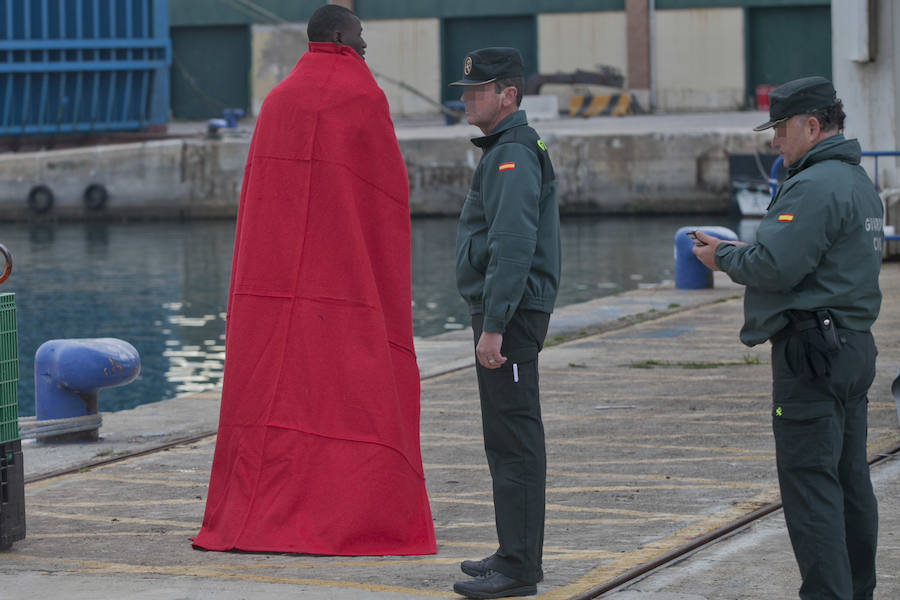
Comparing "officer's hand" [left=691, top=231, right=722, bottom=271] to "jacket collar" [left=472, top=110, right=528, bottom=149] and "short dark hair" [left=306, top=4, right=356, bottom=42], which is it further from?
"short dark hair" [left=306, top=4, right=356, bottom=42]

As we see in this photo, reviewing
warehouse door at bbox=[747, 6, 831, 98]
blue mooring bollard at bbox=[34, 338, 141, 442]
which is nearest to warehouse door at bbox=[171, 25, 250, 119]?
warehouse door at bbox=[747, 6, 831, 98]

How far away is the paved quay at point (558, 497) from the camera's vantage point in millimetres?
5625

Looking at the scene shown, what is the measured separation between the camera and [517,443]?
216 inches

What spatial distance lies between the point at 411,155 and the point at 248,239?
29.5 m

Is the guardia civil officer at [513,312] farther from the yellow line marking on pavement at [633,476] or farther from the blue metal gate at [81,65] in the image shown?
the blue metal gate at [81,65]

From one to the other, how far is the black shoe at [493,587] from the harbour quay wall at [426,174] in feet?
95.3

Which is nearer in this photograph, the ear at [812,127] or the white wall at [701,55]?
the ear at [812,127]

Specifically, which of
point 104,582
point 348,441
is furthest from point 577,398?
point 104,582

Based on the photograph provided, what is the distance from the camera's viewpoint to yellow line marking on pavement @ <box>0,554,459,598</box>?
18.1 ft

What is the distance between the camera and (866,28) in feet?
60.0

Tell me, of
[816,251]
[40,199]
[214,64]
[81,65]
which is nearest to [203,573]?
[816,251]

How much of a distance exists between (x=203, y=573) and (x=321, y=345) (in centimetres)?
101

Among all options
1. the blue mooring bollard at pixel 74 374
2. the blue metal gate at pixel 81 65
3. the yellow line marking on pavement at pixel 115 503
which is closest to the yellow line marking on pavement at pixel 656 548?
the yellow line marking on pavement at pixel 115 503

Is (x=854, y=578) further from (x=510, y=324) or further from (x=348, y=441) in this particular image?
(x=348, y=441)
